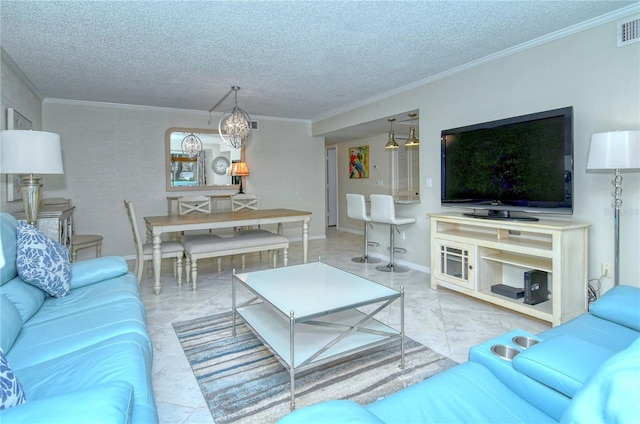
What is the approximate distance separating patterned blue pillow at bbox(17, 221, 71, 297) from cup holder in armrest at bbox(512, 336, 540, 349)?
98.0 inches

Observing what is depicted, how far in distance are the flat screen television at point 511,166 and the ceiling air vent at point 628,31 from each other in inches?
22.2

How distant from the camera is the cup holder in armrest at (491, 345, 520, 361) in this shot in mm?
1414

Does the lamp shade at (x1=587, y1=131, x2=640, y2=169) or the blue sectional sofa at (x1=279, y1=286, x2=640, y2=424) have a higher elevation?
the lamp shade at (x1=587, y1=131, x2=640, y2=169)

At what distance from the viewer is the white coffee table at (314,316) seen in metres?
1.88

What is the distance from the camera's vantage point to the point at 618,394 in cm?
63

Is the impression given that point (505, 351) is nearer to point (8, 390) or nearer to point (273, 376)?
point (273, 376)

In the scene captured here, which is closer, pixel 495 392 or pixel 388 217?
pixel 495 392

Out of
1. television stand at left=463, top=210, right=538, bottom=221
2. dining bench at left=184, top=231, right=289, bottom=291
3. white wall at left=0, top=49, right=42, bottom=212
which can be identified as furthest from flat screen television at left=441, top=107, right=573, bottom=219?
white wall at left=0, top=49, right=42, bottom=212

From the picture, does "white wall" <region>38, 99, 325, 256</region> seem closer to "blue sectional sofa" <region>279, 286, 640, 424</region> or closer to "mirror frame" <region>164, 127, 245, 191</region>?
"mirror frame" <region>164, 127, 245, 191</region>

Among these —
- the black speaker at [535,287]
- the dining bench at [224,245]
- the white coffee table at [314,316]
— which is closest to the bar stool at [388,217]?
the dining bench at [224,245]

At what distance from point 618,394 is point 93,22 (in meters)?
3.46

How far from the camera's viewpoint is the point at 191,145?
5781 mm

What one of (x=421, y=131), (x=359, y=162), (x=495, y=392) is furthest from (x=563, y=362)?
(x=359, y=162)

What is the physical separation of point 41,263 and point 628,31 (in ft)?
13.6
